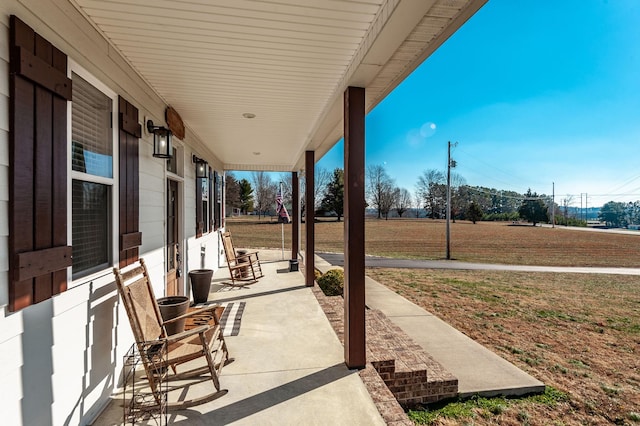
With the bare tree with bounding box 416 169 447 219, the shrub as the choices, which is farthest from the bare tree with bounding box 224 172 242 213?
the shrub

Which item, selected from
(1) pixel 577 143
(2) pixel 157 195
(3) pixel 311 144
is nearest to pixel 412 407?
(2) pixel 157 195

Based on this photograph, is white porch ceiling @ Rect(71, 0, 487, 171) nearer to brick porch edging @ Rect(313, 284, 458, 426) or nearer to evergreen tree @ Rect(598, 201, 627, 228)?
brick porch edging @ Rect(313, 284, 458, 426)

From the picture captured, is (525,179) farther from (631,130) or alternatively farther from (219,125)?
(219,125)

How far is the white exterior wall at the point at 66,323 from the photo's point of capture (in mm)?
1450

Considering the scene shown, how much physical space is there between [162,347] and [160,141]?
2151mm

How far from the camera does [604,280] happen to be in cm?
1043

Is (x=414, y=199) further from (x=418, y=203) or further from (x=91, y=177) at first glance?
(x=91, y=177)

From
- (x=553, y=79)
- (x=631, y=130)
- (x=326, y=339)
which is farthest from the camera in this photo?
(x=631, y=130)

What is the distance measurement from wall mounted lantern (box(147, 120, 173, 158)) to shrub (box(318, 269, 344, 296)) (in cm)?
353

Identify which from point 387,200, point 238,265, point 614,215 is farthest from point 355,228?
point 614,215

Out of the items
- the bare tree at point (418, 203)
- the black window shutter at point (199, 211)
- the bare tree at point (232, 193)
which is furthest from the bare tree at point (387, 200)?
the black window shutter at point (199, 211)

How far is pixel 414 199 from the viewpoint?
42438 mm

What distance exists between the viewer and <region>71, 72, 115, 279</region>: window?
6.77 feet

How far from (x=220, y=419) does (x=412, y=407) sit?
Result: 5.81ft
